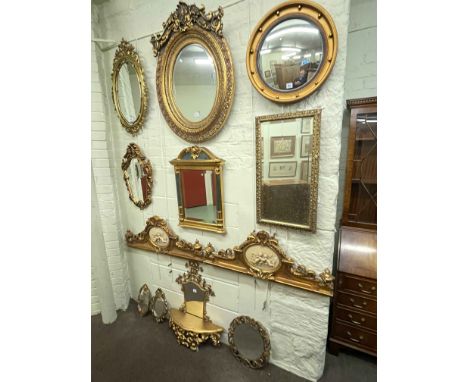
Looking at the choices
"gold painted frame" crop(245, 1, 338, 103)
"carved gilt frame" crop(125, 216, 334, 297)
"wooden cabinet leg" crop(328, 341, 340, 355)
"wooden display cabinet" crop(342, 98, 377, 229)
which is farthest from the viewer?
"wooden cabinet leg" crop(328, 341, 340, 355)

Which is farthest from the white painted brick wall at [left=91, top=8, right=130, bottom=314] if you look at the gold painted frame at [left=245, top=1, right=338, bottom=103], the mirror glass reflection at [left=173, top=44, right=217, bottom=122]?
the gold painted frame at [left=245, top=1, right=338, bottom=103]

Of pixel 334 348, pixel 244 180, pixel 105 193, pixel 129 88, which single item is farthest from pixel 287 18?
pixel 334 348

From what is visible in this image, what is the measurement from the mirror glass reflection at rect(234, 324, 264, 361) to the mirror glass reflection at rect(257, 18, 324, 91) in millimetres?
1492

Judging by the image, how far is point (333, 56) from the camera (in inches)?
34.5

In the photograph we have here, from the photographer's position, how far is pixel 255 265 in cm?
Answer: 125

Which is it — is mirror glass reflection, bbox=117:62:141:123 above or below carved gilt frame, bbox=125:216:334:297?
above

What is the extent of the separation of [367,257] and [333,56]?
1.12 m

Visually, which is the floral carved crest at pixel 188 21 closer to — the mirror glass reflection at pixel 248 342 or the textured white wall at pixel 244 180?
the textured white wall at pixel 244 180

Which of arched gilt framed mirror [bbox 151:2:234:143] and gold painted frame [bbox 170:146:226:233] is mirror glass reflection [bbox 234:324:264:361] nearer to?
gold painted frame [bbox 170:146:226:233]

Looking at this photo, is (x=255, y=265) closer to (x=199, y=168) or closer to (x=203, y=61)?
(x=199, y=168)

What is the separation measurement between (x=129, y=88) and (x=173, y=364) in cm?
196

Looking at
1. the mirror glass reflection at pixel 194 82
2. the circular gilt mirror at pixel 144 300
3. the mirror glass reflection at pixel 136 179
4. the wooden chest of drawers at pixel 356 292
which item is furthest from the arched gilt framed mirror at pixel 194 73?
the circular gilt mirror at pixel 144 300

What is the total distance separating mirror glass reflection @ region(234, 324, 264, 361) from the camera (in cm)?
132

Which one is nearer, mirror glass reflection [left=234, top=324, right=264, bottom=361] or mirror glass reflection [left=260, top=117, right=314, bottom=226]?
mirror glass reflection [left=260, top=117, right=314, bottom=226]
